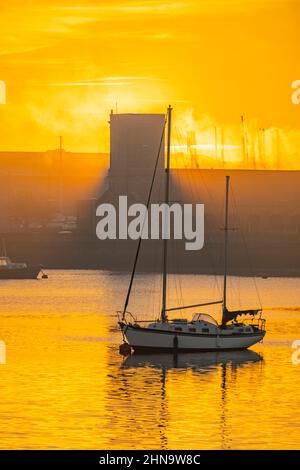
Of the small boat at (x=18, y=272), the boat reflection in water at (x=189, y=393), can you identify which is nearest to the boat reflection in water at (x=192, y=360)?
the boat reflection in water at (x=189, y=393)

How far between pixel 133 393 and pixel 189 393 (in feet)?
6.73

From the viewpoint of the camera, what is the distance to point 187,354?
6159cm

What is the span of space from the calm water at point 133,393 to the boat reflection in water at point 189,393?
0.11 feet

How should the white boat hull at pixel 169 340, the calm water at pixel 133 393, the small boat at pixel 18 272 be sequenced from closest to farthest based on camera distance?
1. the calm water at pixel 133 393
2. the white boat hull at pixel 169 340
3. the small boat at pixel 18 272

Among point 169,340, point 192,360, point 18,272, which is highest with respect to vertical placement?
point 18,272

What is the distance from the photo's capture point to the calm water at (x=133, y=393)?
135 ft

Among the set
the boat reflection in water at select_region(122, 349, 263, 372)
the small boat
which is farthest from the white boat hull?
the small boat

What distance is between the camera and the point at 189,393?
5066 centimetres

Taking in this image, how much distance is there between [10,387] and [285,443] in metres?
14.7

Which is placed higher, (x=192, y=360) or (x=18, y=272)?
(x=18, y=272)

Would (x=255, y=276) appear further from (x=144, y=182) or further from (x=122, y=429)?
(x=122, y=429)

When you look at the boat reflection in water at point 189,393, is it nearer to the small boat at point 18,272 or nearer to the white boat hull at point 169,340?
the white boat hull at point 169,340

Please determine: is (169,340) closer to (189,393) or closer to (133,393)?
(189,393)

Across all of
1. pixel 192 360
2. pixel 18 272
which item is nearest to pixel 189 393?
pixel 192 360
